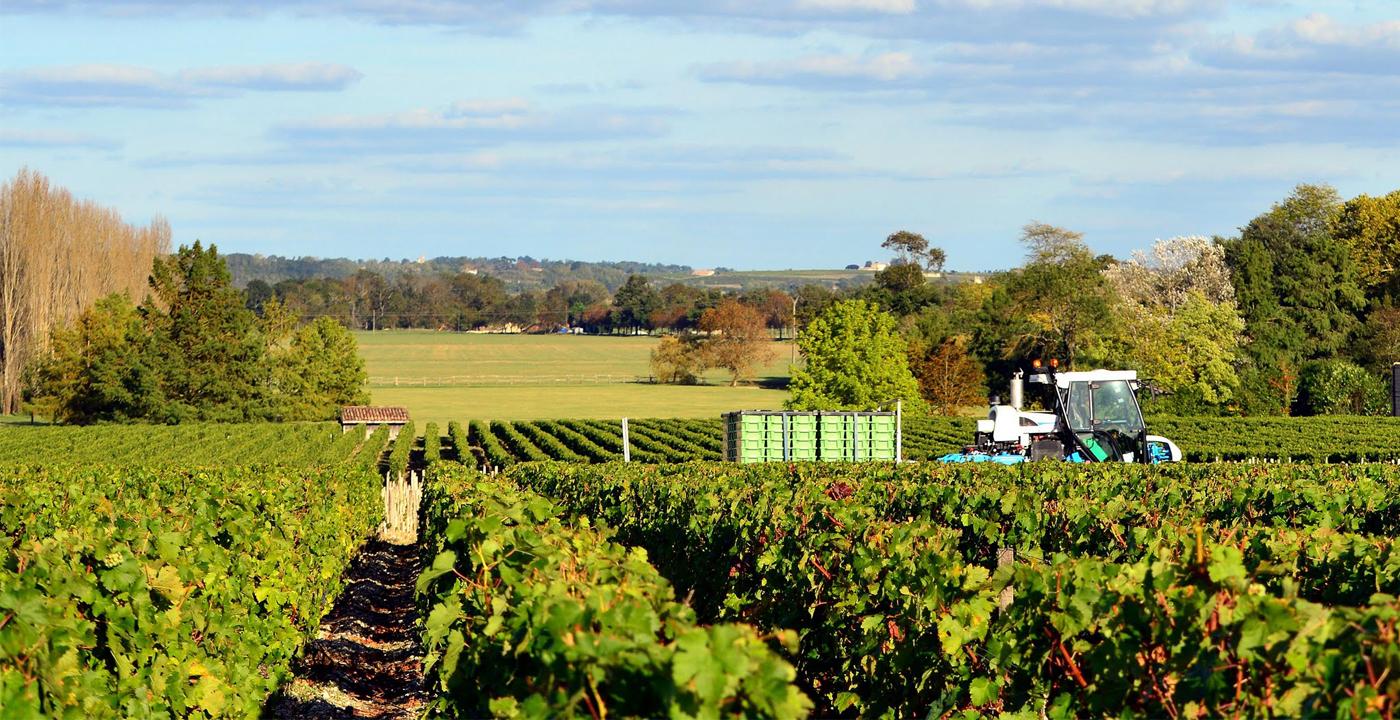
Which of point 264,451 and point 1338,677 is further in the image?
point 264,451

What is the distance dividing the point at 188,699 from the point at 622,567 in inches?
121

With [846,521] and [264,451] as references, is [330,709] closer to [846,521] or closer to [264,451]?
[846,521]

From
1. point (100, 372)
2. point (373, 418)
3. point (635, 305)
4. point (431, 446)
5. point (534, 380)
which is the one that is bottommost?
point (534, 380)

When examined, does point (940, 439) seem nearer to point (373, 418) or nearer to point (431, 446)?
point (431, 446)

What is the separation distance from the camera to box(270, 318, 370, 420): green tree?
239 feet

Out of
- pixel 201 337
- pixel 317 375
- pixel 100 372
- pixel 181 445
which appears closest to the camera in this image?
pixel 181 445

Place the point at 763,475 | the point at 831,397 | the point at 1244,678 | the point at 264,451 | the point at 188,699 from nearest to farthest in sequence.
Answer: the point at 1244,678, the point at 188,699, the point at 763,475, the point at 264,451, the point at 831,397

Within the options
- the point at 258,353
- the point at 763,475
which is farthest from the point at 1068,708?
the point at 258,353

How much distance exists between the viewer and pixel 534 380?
116 m

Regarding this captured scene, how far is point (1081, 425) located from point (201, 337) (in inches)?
2079

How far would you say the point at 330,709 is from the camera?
1166cm

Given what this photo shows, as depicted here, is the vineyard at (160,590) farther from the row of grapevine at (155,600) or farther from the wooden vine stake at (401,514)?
the wooden vine stake at (401,514)

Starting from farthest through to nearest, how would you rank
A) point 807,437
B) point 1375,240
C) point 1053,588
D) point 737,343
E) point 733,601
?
point 737,343 → point 1375,240 → point 807,437 → point 733,601 → point 1053,588

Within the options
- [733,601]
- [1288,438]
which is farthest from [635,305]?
[733,601]
